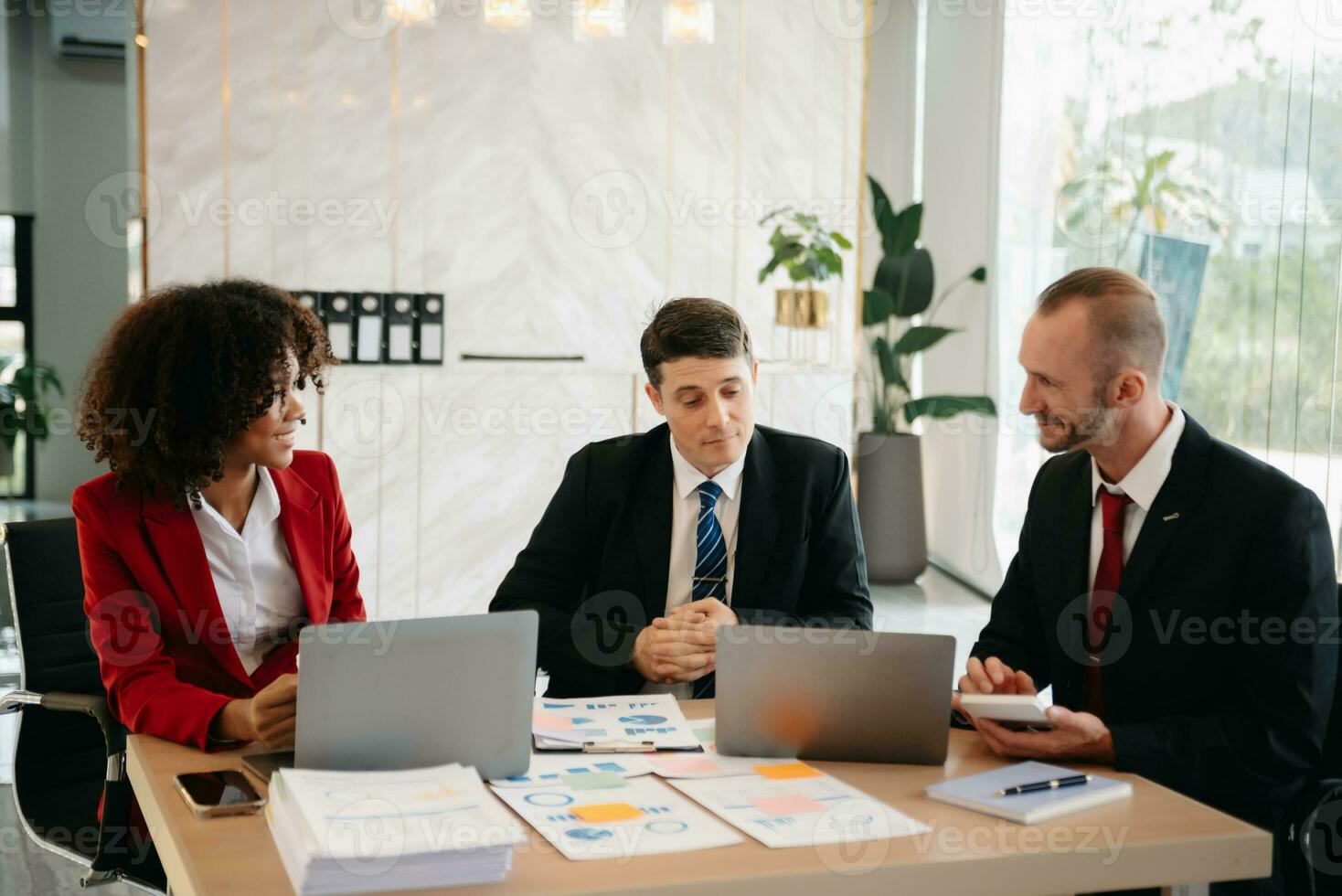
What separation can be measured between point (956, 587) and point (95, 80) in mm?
Answer: 4976

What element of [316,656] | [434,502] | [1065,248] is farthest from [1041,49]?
[316,656]

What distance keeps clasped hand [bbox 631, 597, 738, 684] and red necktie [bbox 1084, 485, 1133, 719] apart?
2.23 feet

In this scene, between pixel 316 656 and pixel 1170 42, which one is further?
pixel 1170 42

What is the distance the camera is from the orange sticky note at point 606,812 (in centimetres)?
168

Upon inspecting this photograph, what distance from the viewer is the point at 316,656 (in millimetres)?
1637

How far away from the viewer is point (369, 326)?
5.77m

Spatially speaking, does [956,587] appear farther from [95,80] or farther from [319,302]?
[95,80]

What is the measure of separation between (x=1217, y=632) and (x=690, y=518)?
108 centimetres

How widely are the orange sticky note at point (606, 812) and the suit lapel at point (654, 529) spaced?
3.10 ft

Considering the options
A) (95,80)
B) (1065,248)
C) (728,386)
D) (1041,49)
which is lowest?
(728,386)

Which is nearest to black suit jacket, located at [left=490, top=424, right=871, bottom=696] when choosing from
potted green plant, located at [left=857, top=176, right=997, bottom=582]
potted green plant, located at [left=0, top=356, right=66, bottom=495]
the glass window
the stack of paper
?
the stack of paper

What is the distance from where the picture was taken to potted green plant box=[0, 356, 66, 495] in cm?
510

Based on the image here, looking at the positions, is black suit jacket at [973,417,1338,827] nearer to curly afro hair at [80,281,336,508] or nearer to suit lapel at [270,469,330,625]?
suit lapel at [270,469,330,625]

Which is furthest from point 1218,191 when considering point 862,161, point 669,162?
point 669,162
